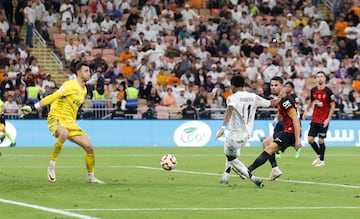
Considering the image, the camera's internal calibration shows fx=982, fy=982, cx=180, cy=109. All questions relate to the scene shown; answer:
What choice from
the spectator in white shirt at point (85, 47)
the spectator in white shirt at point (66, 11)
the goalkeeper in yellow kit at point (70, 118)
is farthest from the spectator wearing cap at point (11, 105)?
the goalkeeper in yellow kit at point (70, 118)

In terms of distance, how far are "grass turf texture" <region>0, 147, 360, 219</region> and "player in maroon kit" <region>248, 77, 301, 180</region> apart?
0.43 metres

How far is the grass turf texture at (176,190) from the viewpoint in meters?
13.6

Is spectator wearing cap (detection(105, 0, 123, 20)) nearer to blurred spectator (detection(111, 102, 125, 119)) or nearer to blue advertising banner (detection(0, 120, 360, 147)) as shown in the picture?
blurred spectator (detection(111, 102, 125, 119))

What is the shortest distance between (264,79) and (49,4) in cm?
1004

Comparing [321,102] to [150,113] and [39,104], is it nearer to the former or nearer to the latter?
[39,104]

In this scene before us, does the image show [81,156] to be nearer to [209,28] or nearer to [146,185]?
[146,185]

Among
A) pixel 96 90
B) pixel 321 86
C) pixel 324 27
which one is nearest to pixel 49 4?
pixel 96 90

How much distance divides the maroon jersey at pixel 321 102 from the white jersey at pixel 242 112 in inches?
328

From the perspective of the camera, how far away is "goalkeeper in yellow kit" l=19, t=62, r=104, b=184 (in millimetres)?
18844

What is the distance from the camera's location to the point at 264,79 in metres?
41.4

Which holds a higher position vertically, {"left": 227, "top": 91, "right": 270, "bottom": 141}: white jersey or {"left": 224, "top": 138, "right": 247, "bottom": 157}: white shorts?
{"left": 227, "top": 91, "right": 270, "bottom": 141}: white jersey

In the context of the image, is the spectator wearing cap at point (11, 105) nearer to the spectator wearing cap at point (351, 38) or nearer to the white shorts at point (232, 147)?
the spectator wearing cap at point (351, 38)

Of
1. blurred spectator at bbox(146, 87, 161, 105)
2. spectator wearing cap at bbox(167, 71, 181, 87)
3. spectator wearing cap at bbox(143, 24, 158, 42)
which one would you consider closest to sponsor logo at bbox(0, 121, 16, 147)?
blurred spectator at bbox(146, 87, 161, 105)

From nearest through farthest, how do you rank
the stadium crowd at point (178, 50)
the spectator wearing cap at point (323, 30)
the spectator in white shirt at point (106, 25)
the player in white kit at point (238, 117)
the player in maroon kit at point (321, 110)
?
the player in white kit at point (238, 117) < the player in maroon kit at point (321, 110) < the stadium crowd at point (178, 50) < the spectator in white shirt at point (106, 25) < the spectator wearing cap at point (323, 30)
